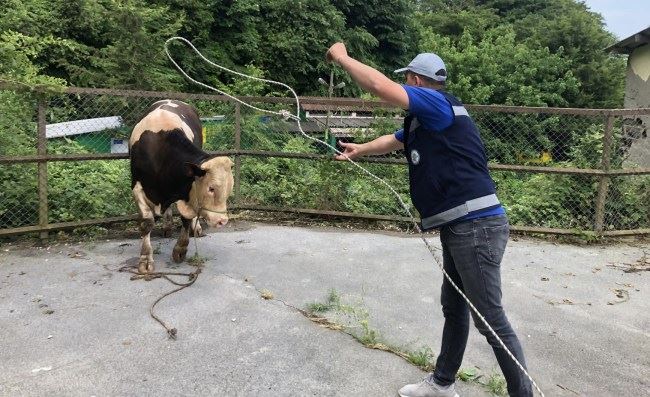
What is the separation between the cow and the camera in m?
4.94

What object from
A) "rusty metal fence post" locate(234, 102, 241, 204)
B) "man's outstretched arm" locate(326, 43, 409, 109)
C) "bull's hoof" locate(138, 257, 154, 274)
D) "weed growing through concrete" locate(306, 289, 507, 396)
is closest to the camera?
"man's outstretched arm" locate(326, 43, 409, 109)

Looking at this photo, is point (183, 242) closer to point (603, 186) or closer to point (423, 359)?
point (423, 359)

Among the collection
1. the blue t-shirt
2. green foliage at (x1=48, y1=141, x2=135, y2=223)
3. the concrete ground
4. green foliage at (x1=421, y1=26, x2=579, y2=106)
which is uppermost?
green foliage at (x1=421, y1=26, x2=579, y2=106)

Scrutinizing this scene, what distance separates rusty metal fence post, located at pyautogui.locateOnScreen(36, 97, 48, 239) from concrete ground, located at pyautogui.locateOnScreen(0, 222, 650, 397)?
13.2 inches

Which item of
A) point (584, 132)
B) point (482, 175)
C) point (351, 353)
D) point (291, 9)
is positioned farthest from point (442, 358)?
point (291, 9)

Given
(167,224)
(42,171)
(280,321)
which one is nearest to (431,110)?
(280,321)

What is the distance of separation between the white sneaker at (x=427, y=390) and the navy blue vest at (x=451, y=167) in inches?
39.1

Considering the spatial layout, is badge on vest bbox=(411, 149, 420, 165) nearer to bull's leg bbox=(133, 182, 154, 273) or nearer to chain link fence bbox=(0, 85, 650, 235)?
bull's leg bbox=(133, 182, 154, 273)

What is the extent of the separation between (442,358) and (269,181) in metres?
4.73

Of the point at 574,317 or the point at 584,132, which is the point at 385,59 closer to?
the point at 584,132

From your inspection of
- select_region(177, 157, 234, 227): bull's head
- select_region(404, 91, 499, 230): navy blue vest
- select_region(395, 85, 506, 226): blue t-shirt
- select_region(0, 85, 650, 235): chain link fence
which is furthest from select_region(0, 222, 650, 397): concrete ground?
select_region(395, 85, 506, 226): blue t-shirt

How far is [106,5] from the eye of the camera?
15.0 meters

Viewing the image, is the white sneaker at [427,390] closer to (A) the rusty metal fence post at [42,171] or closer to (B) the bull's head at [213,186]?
(B) the bull's head at [213,186]

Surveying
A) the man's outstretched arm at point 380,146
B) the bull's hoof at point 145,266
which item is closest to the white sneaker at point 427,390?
the man's outstretched arm at point 380,146
